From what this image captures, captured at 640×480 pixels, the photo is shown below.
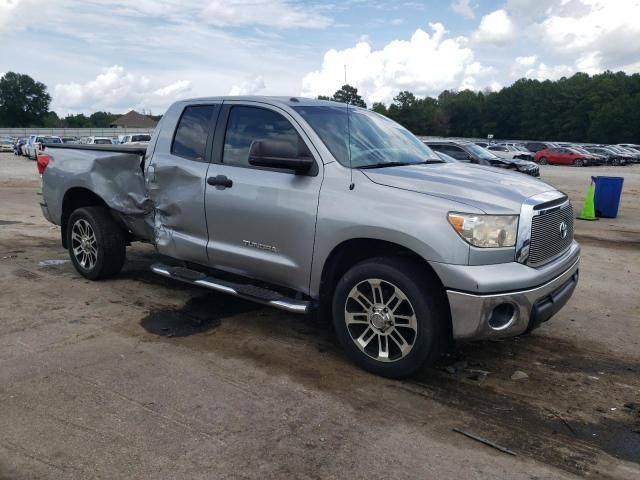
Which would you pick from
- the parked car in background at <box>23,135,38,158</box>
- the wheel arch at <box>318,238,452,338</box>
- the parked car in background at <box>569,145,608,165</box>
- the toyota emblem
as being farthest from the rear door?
the parked car in background at <box>569,145,608,165</box>

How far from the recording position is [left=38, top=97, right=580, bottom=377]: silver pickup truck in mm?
3656

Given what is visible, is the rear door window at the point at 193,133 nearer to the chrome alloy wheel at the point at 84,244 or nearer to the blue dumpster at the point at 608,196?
the chrome alloy wheel at the point at 84,244

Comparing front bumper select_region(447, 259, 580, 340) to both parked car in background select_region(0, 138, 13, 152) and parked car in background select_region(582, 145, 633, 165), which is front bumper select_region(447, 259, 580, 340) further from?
parked car in background select_region(0, 138, 13, 152)

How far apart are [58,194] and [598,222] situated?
1100 cm

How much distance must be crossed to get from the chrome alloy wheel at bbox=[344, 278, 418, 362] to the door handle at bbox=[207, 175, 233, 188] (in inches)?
57.7

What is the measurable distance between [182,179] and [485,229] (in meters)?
2.82

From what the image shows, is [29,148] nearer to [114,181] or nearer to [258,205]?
[114,181]

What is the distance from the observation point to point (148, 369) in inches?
162

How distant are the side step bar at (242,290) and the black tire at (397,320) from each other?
33cm

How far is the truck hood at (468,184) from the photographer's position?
371cm

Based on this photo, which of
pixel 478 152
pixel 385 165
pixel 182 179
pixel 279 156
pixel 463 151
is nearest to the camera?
pixel 279 156

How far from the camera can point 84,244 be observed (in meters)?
6.37

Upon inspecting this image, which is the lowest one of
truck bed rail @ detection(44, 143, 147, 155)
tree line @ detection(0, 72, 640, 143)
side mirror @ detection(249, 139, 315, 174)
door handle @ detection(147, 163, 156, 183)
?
door handle @ detection(147, 163, 156, 183)

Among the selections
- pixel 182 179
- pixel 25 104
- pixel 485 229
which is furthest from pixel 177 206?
pixel 25 104
